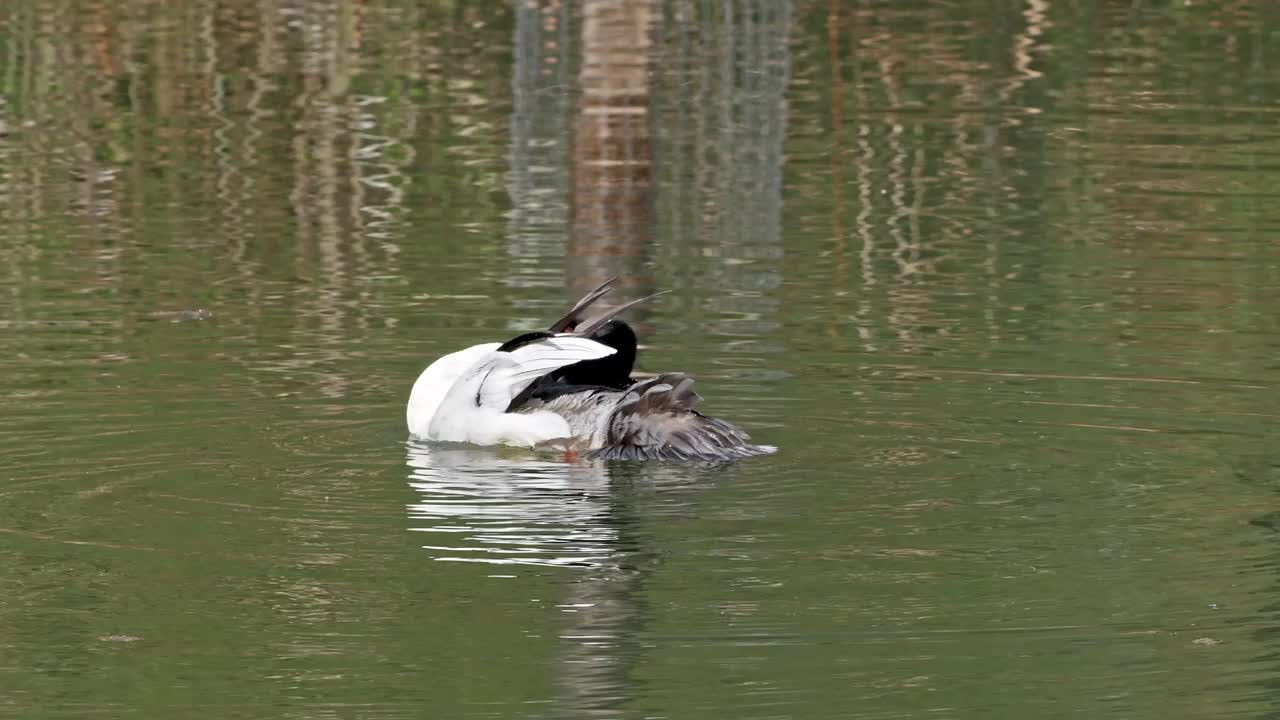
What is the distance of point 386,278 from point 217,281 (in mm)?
987

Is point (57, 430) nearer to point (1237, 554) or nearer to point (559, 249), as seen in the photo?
point (1237, 554)

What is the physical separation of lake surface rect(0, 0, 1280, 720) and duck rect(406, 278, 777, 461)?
148 mm

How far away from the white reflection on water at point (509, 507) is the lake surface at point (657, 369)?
1.4 inches

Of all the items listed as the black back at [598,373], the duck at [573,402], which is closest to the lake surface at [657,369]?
the duck at [573,402]

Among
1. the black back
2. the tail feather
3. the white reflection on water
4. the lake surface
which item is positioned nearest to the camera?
the lake surface

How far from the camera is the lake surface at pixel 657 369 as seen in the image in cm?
788

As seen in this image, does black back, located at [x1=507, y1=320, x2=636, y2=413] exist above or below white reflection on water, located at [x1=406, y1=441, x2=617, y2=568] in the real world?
above

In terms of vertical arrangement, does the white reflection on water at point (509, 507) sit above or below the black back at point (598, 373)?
below

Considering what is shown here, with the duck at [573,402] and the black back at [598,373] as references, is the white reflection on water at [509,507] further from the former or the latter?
the black back at [598,373]

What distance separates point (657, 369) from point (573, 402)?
1.51 meters

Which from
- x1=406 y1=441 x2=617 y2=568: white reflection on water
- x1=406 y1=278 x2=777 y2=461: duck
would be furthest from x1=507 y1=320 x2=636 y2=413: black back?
x1=406 y1=441 x2=617 y2=568: white reflection on water

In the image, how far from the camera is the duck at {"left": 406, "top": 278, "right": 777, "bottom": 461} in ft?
34.3

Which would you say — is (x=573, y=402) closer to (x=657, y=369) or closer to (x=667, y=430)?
(x=667, y=430)

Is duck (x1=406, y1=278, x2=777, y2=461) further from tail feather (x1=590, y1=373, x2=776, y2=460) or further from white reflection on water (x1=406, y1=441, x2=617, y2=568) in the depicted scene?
white reflection on water (x1=406, y1=441, x2=617, y2=568)
